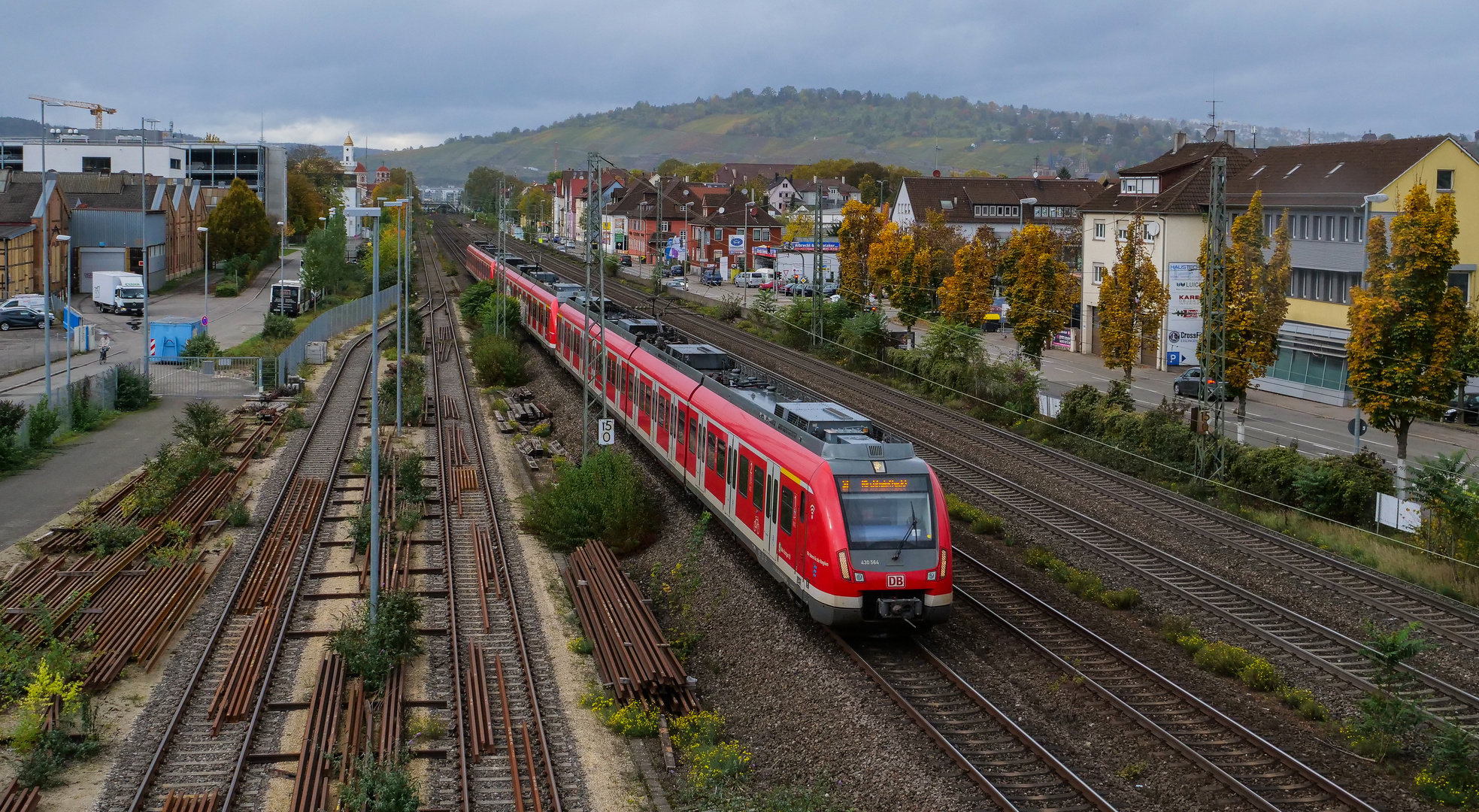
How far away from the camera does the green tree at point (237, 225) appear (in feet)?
270

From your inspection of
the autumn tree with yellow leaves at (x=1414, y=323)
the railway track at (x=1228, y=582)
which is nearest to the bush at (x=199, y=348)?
the railway track at (x=1228, y=582)

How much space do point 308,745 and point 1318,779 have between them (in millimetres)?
10846

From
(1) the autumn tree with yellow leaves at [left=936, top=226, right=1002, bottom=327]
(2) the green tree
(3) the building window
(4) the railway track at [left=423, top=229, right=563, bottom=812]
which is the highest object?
(3) the building window

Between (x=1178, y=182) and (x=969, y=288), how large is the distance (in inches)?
512

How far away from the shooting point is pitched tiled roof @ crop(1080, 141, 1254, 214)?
52250 mm

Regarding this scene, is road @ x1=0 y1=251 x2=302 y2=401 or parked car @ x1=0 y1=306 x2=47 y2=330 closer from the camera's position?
road @ x1=0 y1=251 x2=302 y2=401

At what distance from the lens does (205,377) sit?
43.5 metres

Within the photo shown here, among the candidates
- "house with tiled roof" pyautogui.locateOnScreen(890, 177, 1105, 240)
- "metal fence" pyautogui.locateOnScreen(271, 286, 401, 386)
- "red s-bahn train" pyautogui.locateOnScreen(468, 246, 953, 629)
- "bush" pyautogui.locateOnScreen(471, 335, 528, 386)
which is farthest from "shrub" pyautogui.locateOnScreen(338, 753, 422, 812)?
"house with tiled roof" pyautogui.locateOnScreen(890, 177, 1105, 240)

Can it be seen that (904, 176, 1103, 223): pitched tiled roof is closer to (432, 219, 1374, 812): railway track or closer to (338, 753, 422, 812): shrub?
(432, 219, 1374, 812): railway track

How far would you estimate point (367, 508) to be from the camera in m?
25.7

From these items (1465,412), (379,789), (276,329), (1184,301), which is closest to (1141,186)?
(1184,301)

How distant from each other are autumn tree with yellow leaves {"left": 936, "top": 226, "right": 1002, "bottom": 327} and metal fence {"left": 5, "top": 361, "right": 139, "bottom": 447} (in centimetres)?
2950

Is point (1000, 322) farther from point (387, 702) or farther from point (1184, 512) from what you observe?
point (387, 702)

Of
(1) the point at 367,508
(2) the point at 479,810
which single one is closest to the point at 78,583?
(1) the point at 367,508
